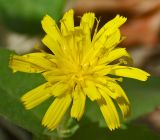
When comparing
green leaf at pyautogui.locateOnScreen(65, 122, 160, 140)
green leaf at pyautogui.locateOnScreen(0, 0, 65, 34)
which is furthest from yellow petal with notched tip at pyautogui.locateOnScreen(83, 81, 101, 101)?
green leaf at pyautogui.locateOnScreen(0, 0, 65, 34)

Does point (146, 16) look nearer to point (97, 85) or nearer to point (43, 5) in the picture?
point (43, 5)

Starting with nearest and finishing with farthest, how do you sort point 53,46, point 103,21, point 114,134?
point 53,46 < point 114,134 < point 103,21

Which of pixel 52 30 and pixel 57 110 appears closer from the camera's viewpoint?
pixel 57 110

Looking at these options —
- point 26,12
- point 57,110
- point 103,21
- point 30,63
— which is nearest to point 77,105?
point 57,110

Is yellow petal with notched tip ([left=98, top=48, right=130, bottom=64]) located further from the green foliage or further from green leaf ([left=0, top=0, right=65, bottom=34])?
green leaf ([left=0, top=0, right=65, bottom=34])

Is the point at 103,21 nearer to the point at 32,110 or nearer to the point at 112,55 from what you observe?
the point at 32,110

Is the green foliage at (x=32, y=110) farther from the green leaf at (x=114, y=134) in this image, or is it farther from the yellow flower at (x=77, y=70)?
the yellow flower at (x=77, y=70)
